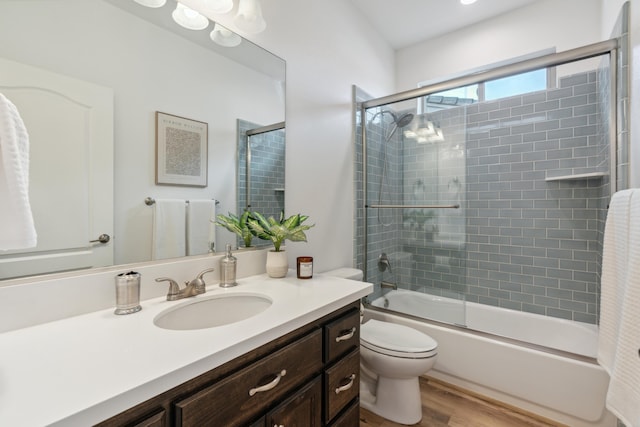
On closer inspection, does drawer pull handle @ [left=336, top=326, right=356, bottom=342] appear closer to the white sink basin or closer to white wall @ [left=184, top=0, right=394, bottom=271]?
the white sink basin

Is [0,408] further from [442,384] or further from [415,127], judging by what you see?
[415,127]

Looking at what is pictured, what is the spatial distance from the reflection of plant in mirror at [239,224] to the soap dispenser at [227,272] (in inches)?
7.0

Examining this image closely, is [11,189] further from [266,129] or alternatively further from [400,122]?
[400,122]

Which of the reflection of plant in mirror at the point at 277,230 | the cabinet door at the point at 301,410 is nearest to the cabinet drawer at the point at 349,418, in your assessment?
the cabinet door at the point at 301,410

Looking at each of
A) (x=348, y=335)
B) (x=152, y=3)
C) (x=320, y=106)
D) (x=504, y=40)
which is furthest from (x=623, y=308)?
(x=504, y=40)

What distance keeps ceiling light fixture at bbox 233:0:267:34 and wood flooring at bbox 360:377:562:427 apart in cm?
220

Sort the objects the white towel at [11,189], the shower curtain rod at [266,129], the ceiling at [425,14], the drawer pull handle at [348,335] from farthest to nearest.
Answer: the ceiling at [425,14] → the shower curtain rod at [266,129] → the drawer pull handle at [348,335] → the white towel at [11,189]

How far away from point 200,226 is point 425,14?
2.51 meters

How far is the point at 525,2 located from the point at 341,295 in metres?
2.79

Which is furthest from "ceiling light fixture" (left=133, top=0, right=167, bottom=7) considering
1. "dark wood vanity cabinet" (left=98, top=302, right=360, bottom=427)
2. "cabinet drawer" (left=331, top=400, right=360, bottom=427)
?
"cabinet drawer" (left=331, top=400, right=360, bottom=427)

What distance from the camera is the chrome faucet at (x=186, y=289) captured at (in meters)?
1.09

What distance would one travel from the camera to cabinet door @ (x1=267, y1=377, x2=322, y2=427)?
2.82ft

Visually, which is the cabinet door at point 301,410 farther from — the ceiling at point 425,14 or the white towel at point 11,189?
the ceiling at point 425,14

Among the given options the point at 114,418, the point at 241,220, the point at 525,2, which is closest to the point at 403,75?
the point at 525,2
